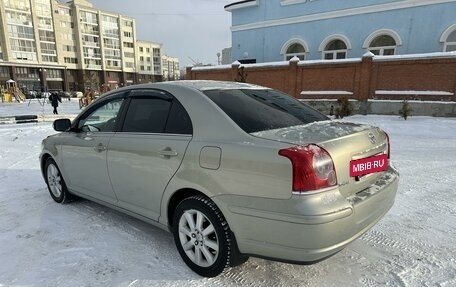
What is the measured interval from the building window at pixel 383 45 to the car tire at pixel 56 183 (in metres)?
18.0

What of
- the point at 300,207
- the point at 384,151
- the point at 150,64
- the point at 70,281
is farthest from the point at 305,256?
the point at 150,64

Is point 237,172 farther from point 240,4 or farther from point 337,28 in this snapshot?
point 240,4

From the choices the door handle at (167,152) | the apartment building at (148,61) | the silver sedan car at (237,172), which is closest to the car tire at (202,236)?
the silver sedan car at (237,172)

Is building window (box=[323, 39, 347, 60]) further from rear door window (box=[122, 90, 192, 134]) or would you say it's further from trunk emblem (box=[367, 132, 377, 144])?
rear door window (box=[122, 90, 192, 134])

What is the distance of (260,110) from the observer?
114 inches

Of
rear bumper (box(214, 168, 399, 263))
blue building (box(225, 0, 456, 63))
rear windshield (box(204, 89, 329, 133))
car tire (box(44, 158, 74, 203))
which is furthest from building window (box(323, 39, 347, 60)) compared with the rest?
rear bumper (box(214, 168, 399, 263))

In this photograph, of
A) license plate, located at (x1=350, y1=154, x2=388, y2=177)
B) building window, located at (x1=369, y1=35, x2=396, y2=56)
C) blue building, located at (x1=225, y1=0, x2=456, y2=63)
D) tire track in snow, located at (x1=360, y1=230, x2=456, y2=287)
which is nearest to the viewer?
license plate, located at (x1=350, y1=154, x2=388, y2=177)

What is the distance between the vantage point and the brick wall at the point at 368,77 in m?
→ 13.0

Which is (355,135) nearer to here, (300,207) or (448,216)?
(300,207)

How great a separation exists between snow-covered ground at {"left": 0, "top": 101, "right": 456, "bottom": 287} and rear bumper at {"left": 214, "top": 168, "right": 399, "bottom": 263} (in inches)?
19.6

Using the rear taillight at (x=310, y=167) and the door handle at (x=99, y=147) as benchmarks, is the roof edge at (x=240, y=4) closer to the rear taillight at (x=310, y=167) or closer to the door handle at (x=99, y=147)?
the door handle at (x=99, y=147)

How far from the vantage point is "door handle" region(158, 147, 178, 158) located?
2.81 meters

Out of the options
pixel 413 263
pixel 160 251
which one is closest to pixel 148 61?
pixel 160 251

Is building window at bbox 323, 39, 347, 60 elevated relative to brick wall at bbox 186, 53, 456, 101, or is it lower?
elevated
